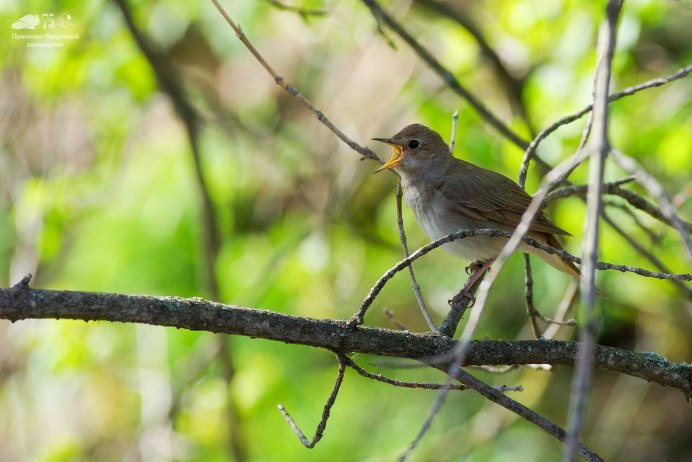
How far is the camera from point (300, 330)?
2.51m

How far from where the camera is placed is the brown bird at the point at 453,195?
468 centimetres

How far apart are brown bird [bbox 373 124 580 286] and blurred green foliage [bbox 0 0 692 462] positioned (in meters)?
0.23

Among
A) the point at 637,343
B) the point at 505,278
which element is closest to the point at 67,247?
the point at 505,278

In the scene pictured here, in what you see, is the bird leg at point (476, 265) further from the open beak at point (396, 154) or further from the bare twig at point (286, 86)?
the bare twig at point (286, 86)

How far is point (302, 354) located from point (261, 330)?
4531 millimetres

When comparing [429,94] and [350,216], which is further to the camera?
[350,216]

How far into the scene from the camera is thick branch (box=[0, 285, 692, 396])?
7.45ft

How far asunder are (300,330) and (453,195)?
8.13ft

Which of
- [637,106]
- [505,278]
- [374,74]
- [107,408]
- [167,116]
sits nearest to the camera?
[637,106]

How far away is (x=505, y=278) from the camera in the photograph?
19.6ft

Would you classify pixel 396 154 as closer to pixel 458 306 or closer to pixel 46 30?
pixel 458 306

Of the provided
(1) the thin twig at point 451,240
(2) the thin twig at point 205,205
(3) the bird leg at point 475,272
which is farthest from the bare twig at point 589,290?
(2) the thin twig at point 205,205

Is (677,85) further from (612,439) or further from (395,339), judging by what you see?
(395,339)

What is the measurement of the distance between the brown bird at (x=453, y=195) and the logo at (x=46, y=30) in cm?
248
